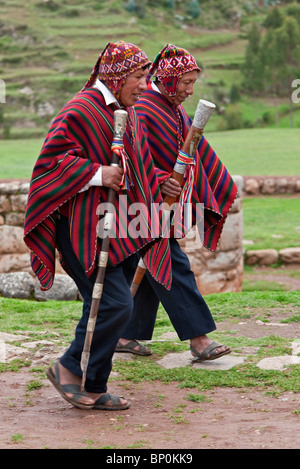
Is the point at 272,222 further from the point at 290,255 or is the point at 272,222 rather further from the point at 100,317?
the point at 100,317

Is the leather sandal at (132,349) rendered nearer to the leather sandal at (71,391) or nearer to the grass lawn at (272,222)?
the leather sandal at (71,391)

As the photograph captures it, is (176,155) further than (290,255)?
No

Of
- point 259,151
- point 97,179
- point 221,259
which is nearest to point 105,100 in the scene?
point 97,179

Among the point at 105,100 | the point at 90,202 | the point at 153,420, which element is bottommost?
the point at 153,420

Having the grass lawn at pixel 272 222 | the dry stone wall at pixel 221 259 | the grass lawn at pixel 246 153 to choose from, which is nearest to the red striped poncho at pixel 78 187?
the dry stone wall at pixel 221 259

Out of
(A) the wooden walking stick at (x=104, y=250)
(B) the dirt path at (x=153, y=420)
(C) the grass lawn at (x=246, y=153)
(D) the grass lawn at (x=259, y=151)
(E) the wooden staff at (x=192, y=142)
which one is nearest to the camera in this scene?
(B) the dirt path at (x=153, y=420)

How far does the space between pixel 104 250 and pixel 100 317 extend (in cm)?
33

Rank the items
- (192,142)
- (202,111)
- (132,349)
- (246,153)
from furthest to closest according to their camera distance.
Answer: (246,153)
(132,349)
(192,142)
(202,111)

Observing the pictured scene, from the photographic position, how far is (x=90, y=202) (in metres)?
4.01

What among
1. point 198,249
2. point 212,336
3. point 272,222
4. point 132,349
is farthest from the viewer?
point 272,222

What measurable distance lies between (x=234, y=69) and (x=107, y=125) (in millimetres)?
37952

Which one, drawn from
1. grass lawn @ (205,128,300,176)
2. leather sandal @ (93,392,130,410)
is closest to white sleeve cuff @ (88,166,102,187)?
leather sandal @ (93,392,130,410)

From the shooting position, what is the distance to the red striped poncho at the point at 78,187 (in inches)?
155

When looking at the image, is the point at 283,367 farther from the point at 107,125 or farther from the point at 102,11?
the point at 102,11
